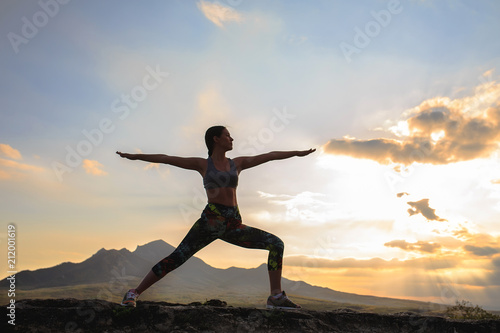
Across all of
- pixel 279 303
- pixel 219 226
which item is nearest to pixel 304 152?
pixel 219 226

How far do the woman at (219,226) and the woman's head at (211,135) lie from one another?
0.02 meters

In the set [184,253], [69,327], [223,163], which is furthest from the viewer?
[223,163]

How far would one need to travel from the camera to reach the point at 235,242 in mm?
6836

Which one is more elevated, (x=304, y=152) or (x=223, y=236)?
(x=304, y=152)

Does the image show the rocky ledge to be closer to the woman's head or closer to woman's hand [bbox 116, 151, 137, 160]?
woman's hand [bbox 116, 151, 137, 160]

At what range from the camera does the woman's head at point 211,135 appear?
719cm

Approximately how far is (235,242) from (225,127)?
2.14 m

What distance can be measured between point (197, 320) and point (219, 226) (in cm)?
153

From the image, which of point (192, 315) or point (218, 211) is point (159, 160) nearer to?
point (218, 211)

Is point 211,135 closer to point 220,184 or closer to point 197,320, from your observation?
point 220,184

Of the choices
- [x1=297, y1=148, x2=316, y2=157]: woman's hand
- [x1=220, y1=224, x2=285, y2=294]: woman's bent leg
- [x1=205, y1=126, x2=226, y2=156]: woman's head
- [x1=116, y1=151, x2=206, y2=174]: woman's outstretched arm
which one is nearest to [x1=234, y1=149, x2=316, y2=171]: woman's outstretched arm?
[x1=297, y1=148, x2=316, y2=157]: woman's hand

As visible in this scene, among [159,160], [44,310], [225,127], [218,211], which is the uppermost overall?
[225,127]

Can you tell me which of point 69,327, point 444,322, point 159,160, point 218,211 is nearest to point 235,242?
point 218,211

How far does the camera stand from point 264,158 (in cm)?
744
